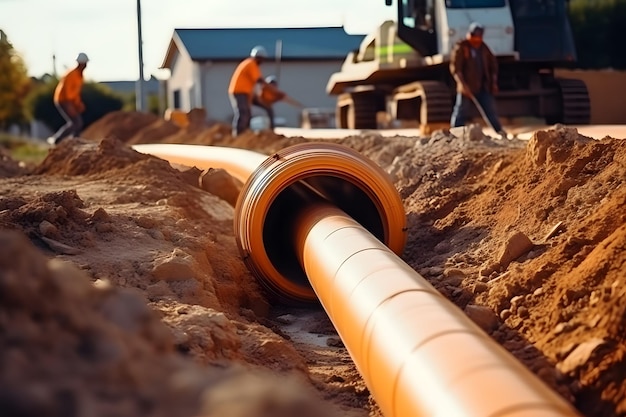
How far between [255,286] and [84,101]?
3836 cm

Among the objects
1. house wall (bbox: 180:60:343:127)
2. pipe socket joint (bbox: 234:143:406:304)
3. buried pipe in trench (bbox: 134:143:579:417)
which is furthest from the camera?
house wall (bbox: 180:60:343:127)

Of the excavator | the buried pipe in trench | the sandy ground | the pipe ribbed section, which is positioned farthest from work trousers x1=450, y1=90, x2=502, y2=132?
the pipe ribbed section

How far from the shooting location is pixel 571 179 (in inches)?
248

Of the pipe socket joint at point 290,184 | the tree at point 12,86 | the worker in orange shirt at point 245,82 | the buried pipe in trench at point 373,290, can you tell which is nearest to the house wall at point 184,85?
the tree at point 12,86

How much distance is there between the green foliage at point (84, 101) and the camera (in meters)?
42.2

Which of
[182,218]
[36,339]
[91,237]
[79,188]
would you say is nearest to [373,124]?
[79,188]

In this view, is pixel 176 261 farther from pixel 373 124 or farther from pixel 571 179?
pixel 373 124

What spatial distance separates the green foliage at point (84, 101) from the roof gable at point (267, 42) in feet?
14.2

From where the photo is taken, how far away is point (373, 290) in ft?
13.5

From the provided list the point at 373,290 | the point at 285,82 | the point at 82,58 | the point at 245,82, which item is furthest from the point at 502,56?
the point at 285,82

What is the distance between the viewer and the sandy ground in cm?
185

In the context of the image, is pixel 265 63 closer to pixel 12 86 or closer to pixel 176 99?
pixel 176 99

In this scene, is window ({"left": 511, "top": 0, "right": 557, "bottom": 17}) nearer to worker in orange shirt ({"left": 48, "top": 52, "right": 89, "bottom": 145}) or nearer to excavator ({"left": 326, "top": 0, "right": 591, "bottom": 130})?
excavator ({"left": 326, "top": 0, "right": 591, "bottom": 130})

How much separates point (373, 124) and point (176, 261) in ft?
45.4
